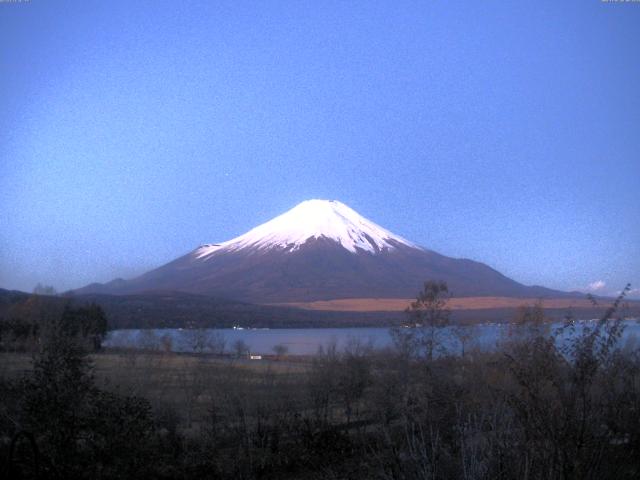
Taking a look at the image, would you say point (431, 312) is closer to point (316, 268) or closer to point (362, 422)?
point (362, 422)

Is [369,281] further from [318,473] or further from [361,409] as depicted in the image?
[318,473]

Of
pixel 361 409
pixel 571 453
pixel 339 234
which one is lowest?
pixel 361 409

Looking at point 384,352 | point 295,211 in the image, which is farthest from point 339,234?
point 384,352

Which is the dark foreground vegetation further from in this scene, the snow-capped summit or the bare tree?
the snow-capped summit

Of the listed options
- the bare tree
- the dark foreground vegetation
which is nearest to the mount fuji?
the bare tree

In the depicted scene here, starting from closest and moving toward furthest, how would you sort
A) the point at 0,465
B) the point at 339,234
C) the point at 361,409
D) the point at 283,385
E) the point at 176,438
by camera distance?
1. the point at 0,465
2. the point at 176,438
3. the point at 361,409
4. the point at 283,385
5. the point at 339,234

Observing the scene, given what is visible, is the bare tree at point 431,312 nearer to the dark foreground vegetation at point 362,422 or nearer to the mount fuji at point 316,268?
the dark foreground vegetation at point 362,422

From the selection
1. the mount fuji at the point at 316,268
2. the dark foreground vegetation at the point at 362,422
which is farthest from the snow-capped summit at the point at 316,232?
the dark foreground vegetation at the point at 362,422
